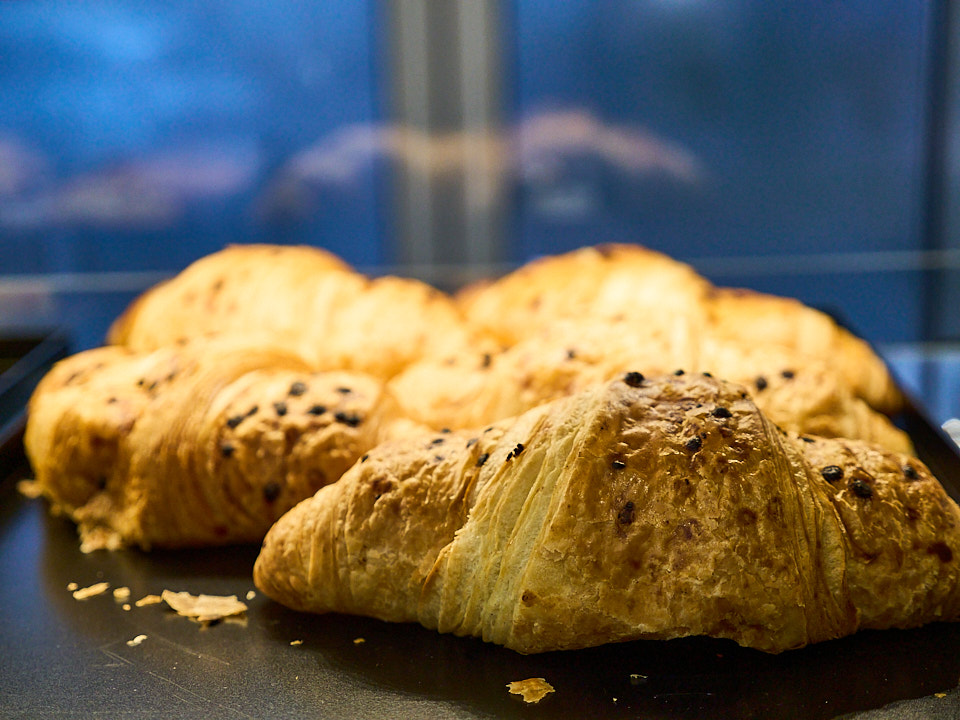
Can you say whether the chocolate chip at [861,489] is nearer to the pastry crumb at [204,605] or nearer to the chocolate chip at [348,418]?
the chocolate chip at [348,418]

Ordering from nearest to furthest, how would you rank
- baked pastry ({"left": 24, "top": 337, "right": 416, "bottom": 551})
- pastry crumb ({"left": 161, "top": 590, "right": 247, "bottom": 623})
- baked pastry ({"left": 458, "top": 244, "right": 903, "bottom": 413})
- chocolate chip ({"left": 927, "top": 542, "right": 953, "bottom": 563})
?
chocolate chip ({"left": 927, "top": 542, "right": 953, "bottom": 563}), pastry crumb ({"left": 161, "top": 590, "right": 247, "bottom": 623}), baked pastry ({"left": 24, "top": 337, "right": 416, "bottom": 551}), baked pastry ({"left": 458, "top": 244, "right": 903, "bottom": 413})

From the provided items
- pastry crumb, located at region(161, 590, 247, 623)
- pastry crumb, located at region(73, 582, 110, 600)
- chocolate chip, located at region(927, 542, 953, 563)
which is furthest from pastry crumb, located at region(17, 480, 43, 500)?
chocolate chip, located at region(927, 542, 953, 563)

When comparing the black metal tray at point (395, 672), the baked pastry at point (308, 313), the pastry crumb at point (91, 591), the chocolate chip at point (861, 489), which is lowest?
the pastry crumb at point (91, 591)

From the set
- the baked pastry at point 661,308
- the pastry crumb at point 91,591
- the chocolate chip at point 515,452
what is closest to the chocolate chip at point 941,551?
the chocolate chip at point 515,452

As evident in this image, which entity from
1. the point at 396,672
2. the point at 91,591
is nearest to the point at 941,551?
the point at 396,672

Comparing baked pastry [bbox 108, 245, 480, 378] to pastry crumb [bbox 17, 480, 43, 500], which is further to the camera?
baked pastry [bbox 108, 245, 480, 378]

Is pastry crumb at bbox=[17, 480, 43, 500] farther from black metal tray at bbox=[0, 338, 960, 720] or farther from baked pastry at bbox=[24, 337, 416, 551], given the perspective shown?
black metal tray at bbox=[0, 338, 960, 720]

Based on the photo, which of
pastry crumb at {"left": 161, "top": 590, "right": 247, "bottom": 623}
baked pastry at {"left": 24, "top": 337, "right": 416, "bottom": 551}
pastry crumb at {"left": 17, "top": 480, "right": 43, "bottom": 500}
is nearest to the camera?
pastry crumb at {"left": 161, "top": 590, "right": 247, "bottom": 623}
